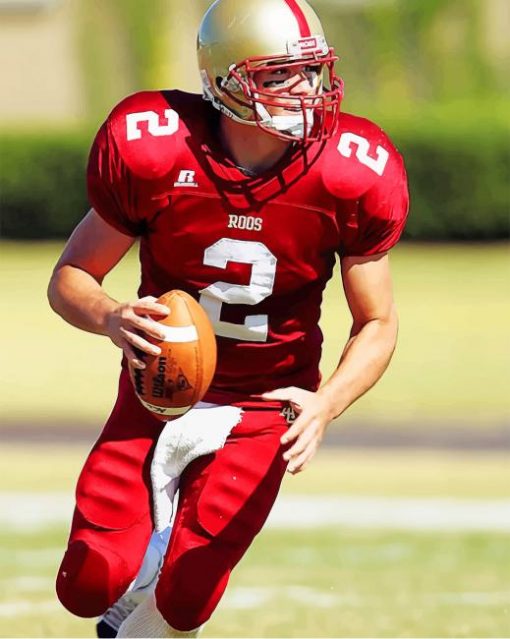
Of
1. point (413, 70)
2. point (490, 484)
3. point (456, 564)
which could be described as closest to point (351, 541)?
point (456, 564)

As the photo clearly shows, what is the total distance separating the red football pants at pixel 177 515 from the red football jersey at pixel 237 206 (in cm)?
31

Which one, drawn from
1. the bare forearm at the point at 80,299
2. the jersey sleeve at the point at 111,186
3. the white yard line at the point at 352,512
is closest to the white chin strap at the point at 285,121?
the jersey sleeve at the point at 111,186

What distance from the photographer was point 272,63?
4.32m

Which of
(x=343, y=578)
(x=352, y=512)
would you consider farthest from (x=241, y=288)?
(x=352, y=512)

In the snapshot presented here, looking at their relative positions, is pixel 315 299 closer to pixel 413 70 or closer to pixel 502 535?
pixel 502 535

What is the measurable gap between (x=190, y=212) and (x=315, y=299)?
1.64 feet

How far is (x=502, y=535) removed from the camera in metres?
6.98

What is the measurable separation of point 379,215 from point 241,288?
443 millimetres

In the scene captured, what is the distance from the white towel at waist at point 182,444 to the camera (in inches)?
178

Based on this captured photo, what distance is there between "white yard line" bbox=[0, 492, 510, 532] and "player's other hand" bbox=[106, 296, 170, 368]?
3100 millimetres

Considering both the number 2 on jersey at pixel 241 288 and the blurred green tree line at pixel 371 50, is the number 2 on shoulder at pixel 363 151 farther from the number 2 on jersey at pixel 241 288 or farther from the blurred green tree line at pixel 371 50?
the blurred green tree line at pixel 371 50

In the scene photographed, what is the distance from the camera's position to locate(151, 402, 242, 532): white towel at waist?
4.51m

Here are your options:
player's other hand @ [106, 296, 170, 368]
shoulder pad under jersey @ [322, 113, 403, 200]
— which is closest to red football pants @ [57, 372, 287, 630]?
player's other hand @ [106, 296, 170, 368]

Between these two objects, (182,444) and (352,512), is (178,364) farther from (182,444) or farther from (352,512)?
(352,512)
